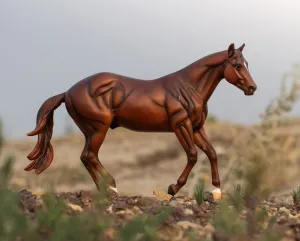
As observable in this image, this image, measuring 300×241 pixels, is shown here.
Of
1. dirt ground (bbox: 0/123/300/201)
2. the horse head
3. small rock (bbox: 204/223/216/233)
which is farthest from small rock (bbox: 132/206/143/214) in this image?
dirt ground (bbox: 0/123/300/201)

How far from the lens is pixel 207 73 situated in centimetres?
551

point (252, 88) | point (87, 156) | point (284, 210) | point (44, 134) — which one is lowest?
point (284, 210)

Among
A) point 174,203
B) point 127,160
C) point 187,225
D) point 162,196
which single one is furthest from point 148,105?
point 127,160

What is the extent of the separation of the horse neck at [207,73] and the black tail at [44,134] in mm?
1178

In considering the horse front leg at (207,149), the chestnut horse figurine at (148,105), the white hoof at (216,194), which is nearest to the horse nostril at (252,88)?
the chestnut horse figurine at (148,105)

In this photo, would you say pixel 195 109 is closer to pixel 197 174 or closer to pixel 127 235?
pixel 127 235

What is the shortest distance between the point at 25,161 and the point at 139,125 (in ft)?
30.8

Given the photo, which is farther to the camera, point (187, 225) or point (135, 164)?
point (135, 164)

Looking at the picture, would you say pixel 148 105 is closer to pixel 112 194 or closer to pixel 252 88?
pixel 112 194

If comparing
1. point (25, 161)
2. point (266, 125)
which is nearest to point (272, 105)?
point (266, 125)

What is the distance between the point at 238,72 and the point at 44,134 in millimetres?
1812

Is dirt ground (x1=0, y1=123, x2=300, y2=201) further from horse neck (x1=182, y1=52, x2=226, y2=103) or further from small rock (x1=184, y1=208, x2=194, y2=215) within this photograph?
small rock (x1=184, y1=208, x2=194, y2=215)

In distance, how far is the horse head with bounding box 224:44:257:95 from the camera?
17.8 ft

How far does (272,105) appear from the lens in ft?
27.8
